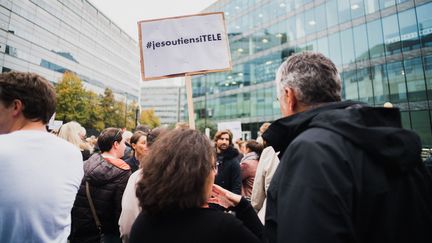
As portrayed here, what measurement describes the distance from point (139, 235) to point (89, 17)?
250 ft

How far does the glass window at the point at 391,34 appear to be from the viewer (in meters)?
21.7

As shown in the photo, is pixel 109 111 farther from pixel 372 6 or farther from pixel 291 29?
pixel 372 6

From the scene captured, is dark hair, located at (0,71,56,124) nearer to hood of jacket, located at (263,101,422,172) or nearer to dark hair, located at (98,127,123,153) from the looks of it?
dark hair, located at (98,127,123,153)

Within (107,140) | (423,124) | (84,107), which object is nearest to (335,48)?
(423,124)

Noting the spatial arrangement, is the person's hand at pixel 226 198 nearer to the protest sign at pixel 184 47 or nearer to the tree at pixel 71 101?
the protest sign at pixel 184 47

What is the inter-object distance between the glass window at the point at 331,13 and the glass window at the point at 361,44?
2723 millimetres

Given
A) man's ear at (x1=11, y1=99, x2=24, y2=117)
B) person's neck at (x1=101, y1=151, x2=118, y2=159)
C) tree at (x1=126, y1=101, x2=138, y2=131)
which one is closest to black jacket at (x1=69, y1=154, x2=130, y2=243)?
person's neck at (x1=101, y1=151, x2=118, y2=159)

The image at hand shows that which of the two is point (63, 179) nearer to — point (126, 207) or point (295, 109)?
point (126, 207)

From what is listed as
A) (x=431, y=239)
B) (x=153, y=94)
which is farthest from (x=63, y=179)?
(x=153, y=94)

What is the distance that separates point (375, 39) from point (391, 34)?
1257mm

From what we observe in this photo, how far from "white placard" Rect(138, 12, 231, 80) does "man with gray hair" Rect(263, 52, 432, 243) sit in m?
2.29

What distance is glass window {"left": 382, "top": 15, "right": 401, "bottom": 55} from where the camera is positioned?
21719 mm

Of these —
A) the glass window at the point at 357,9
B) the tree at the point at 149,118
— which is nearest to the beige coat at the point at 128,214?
the glass window at the point at 357,9

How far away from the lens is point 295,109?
61.1 inches
